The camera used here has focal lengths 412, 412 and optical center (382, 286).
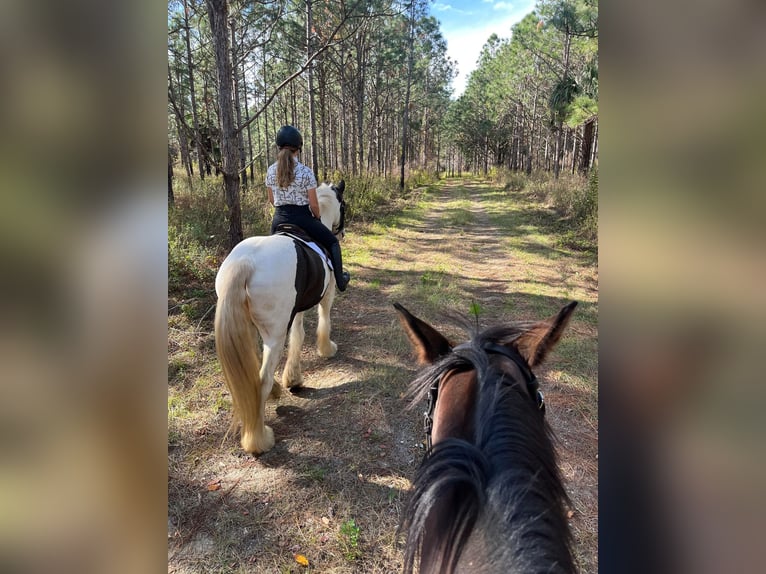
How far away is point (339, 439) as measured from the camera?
3.32 metres

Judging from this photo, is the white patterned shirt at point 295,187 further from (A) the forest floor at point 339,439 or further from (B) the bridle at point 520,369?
(B) the bridle at point 520,369

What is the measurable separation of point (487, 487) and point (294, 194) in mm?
3516

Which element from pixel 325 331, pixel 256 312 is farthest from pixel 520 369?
pixel 325 331

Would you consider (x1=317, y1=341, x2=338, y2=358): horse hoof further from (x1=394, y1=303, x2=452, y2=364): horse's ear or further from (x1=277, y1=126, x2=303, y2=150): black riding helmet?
(x1=394, y1=303, x2=452, y2=364): horse's ear

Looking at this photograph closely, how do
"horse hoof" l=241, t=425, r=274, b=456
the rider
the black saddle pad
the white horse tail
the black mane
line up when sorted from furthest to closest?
the black saddle pad, the rider, "horse hoof" l=241, t=425, r=274, b=456, the white horse tail, the black mane

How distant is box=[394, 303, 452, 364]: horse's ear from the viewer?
1.71 m

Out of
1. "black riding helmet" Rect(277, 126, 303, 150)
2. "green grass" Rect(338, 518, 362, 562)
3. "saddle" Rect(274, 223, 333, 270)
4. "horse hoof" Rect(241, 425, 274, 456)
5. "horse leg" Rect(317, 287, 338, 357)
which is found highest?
"black riding helmet" Rect(277, 126, 303, 150)

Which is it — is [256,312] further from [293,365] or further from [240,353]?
[293,365]

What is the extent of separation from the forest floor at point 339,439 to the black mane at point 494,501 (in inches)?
10.1

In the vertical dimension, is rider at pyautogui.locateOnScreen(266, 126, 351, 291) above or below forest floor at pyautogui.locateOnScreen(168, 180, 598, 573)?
above

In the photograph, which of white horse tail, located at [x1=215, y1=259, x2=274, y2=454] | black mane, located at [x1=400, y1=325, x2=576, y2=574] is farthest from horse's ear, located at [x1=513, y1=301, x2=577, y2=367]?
white horse tail, located at [x1=215, y1=259, x2=274, y2=454]

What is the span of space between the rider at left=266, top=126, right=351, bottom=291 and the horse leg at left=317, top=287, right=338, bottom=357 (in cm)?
76

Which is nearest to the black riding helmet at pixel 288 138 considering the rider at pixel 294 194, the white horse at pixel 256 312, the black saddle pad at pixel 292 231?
the rider at pixel 294 194
